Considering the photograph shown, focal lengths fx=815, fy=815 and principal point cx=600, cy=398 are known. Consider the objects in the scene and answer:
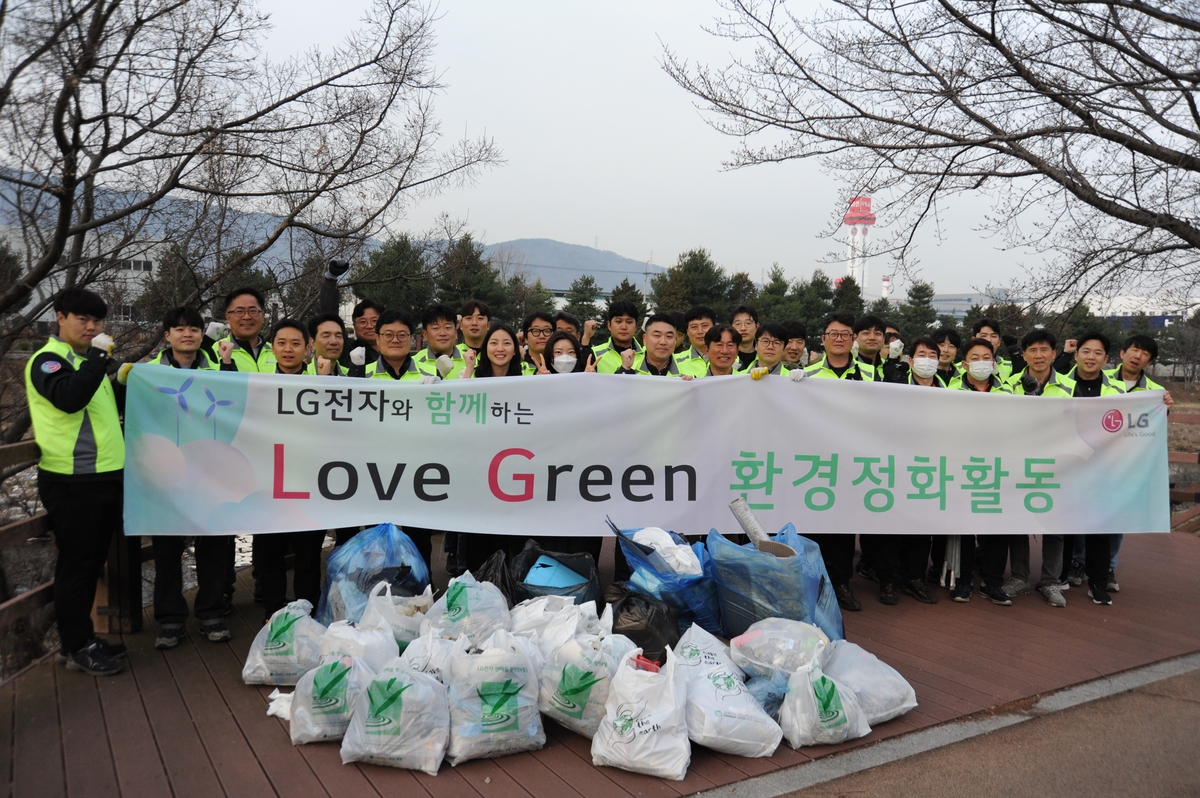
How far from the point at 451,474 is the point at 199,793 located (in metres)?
2.00

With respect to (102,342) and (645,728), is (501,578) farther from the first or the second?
(102,342)

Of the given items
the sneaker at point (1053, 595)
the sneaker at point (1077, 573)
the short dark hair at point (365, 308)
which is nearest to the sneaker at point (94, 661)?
the short dark hair at point (365, 308)

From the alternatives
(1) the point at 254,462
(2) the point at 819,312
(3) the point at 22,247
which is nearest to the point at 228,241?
(3) the point at 22,247

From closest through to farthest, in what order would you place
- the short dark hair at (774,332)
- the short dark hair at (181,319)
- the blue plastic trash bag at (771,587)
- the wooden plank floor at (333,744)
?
the wooden plank floor at (333,744)
the blue plastic trash bag at (771,587)
the short dark hair at (181,319)
the short dark hair at (774,332)

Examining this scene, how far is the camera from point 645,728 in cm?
304

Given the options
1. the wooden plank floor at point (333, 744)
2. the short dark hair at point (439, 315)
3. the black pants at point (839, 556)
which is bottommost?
the wooden plank floor at point (333, 744)

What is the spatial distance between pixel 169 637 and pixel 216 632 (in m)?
0.22

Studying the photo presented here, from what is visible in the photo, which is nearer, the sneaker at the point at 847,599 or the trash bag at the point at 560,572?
the trash bag at the point at 560,572

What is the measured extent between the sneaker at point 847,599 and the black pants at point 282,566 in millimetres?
3103

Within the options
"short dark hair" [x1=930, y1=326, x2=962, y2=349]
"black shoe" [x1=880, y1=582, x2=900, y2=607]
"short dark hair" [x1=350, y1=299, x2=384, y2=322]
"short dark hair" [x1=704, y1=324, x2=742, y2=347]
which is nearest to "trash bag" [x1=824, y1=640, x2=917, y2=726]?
"black shoe" [x1=880, y1=582, x2=900, y2=607]

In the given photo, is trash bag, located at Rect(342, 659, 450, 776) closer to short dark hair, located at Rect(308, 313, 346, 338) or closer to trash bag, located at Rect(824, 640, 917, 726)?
trash bag, located at Rect(824, 640, 917, 726)

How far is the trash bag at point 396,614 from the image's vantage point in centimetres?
369

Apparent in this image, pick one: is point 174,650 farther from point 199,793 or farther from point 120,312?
point 120,312

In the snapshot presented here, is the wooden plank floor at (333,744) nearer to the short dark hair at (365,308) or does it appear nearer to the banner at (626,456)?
the banner at (626,456)
